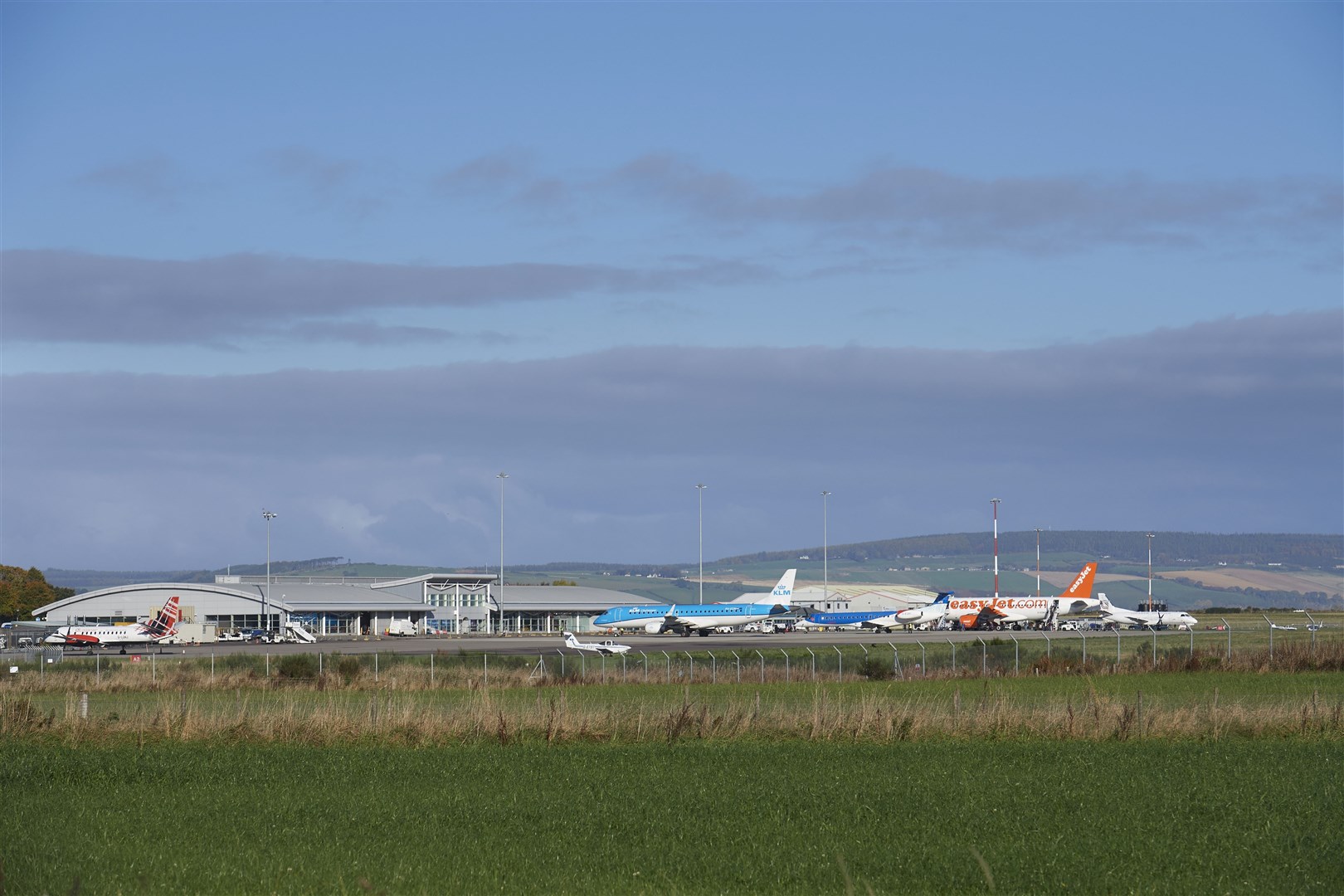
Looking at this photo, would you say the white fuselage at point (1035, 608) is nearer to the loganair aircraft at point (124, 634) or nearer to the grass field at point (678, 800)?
the loganair aircraft at point (124, 634)

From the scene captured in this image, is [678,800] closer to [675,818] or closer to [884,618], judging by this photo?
[675,818]

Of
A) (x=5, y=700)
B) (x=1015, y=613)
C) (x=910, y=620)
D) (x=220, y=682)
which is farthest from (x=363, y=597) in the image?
(x=5, y=700)

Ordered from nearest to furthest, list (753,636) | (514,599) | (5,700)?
(5,700), (753,636), (514,599)

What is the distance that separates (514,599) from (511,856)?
123 m

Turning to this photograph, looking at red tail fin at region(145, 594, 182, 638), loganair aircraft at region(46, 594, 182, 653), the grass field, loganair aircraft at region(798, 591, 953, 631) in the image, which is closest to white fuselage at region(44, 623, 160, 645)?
loganair aircraft at region(46, 594, 182, 653)

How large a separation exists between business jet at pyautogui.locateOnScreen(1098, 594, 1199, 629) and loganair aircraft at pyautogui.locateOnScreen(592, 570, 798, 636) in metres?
29.7

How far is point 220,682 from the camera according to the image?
5097cm

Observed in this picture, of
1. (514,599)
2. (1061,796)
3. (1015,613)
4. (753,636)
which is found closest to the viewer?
(1061,796)

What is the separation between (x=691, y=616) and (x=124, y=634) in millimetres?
45291

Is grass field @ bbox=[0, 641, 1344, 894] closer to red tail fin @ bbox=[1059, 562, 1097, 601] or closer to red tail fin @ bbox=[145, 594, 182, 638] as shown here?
red tail fin @ bbox=[145, 594, 182, 638]

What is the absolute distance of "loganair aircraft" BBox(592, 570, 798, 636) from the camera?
11300cm

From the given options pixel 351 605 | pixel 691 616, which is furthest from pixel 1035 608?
pixel 351 605

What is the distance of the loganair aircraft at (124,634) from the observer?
90.2 meters

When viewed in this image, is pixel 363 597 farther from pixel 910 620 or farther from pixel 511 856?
pixel 511 856
